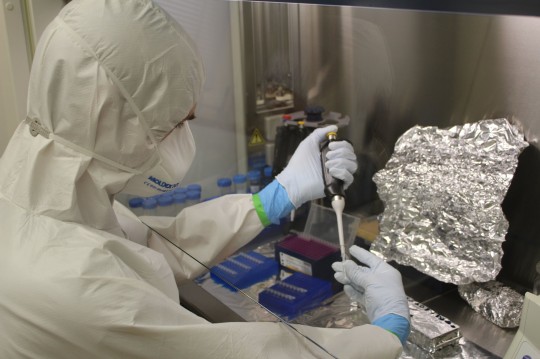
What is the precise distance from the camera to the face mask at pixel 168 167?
3.44ft

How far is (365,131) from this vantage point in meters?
1.48

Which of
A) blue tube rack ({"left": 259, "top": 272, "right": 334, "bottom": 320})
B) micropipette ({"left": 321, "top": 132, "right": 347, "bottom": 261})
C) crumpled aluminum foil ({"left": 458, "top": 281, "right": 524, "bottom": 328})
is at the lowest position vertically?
crumpled aluminum foil ({"left": 458, "top": 281, "right": 524, "bottom": 328})

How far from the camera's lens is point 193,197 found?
61.5 inches

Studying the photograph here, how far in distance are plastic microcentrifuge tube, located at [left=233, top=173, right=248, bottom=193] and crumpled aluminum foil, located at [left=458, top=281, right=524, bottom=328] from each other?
0.62m

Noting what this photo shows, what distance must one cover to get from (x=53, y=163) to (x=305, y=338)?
1.76ft

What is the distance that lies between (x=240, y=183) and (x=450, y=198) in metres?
0.58

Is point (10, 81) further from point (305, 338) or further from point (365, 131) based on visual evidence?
point (305, 338)

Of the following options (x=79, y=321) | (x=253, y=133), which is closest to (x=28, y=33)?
(x=253, y=133)

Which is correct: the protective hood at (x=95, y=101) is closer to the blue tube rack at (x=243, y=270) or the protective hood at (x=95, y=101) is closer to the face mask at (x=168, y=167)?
the face mask at (x=168, y=167)

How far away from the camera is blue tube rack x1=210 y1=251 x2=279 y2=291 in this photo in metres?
1.18

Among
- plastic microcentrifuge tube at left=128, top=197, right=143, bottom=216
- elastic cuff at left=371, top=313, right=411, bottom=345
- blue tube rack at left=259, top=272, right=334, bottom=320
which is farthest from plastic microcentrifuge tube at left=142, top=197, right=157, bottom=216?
elastic cuff at left=371, top=313, right=411, bottom=345

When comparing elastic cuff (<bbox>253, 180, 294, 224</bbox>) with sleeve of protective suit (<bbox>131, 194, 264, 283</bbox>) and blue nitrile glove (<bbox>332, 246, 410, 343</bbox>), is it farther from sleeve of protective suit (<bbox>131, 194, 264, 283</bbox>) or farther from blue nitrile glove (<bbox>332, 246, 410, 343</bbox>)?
blue nitrile glove (<bbox>332, 246, 410, 343</bbox>)

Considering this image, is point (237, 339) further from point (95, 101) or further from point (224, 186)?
point (224, 186)

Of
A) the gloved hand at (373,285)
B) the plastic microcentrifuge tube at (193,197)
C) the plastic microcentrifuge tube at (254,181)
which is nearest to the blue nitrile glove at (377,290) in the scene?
the gloved hand at (373,285)
